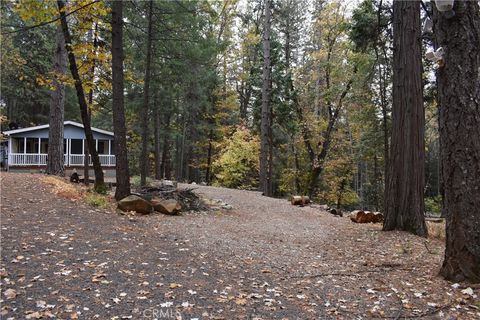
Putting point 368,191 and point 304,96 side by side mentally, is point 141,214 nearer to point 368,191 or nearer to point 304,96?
point 304,96

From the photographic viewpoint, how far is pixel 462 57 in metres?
3.65

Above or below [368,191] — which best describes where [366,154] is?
above

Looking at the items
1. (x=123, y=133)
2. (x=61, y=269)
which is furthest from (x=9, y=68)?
(x=61, y=269)

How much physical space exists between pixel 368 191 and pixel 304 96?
8674 mm

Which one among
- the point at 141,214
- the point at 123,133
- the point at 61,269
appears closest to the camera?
the point at 61,269

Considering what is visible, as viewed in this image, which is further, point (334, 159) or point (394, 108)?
point (334, 159)

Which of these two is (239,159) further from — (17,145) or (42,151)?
(17,145)

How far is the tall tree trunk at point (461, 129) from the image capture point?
11.9 ft

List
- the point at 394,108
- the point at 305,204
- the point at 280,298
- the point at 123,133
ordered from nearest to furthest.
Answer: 1. the point at 280,298
2. the point at 394,108
3. the point at 123,133
4. the point at 305,204

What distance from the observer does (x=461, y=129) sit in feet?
12.1

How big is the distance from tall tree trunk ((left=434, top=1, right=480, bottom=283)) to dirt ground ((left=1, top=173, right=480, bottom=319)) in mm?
393

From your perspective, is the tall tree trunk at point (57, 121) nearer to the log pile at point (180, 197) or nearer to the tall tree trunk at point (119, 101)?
the log pile at point (180, 197)

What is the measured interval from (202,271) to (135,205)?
12.2 ft

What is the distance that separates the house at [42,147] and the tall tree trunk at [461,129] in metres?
20.3
